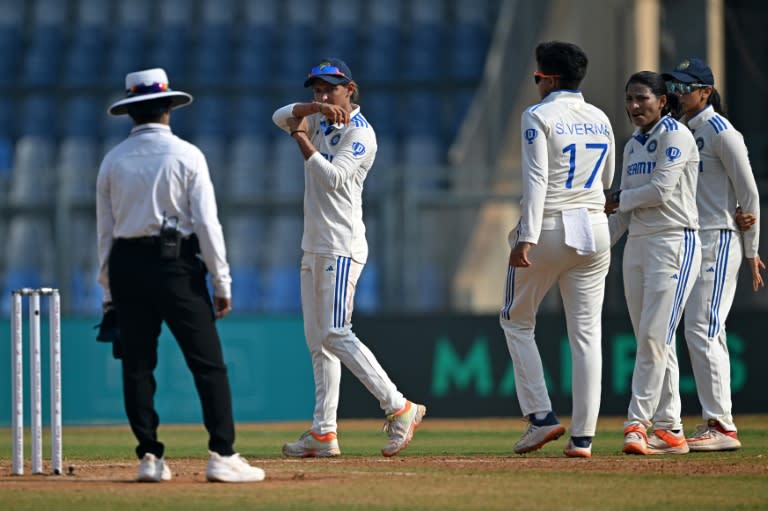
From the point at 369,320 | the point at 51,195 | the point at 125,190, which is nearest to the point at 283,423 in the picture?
the point at 369,320

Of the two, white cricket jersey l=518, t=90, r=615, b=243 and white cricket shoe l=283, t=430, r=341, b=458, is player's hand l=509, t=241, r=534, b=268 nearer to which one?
white cricket jersey l=518, t=90, r=615, b=243

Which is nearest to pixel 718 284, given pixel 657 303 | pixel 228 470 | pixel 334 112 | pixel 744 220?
pixel 744 220

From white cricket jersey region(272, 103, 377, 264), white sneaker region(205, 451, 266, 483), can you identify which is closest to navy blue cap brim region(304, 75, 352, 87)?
white cricket jersey region(272, 103, 377, 264)

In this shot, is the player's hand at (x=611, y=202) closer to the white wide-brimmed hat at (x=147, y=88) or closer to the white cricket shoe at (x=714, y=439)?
the white cricket shoe at (x=714, y=439)

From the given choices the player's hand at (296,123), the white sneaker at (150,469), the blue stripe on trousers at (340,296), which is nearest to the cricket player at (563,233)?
the blue stripe on trousers at (340,296)

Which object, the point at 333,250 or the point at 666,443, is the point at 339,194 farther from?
the point at 666,443

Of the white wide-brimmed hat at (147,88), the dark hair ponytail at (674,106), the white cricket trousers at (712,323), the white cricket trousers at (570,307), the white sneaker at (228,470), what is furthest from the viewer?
the dark hair ponytail at (674,106)

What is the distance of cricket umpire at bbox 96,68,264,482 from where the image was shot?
22.6 ft

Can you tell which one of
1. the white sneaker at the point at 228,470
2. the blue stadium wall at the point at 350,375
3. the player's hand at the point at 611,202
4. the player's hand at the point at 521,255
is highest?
the player's hand at the point at 611,202

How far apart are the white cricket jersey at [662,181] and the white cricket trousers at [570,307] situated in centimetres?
48

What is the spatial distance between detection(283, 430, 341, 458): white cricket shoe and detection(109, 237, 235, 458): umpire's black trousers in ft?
5.32

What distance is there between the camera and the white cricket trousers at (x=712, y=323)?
8.91 metres

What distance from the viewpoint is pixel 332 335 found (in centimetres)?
852

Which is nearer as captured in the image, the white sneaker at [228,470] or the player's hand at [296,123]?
the white sneaker at [228,470]
